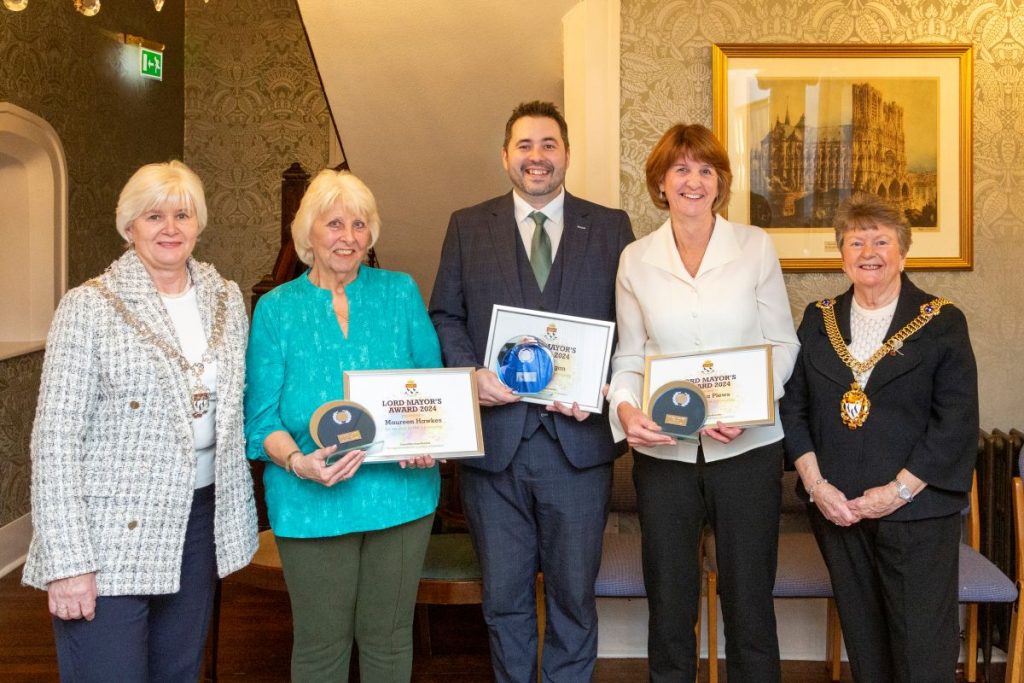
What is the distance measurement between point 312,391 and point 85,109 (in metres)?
4.45

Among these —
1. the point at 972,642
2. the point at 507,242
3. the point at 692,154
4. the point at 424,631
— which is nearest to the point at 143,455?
the point at 507,242

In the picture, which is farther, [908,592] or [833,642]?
[833,642]

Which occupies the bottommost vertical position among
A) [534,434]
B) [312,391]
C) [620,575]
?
[620,575]

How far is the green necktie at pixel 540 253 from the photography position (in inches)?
103

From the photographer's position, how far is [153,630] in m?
2.10

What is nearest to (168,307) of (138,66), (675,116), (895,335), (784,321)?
(784,321)

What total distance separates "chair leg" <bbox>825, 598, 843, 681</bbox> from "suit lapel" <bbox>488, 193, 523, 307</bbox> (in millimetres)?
1604

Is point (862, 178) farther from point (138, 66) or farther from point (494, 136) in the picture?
point (138, 66)

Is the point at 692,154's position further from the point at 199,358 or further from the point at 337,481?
the point at 199,358

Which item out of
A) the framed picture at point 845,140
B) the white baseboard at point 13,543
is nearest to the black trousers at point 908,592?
the framed picture at point 845,140

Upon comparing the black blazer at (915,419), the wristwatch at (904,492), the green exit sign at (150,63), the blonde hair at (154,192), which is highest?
the green exit sign at (150,63)

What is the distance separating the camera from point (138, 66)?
670 centimetres

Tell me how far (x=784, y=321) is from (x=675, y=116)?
1.19m

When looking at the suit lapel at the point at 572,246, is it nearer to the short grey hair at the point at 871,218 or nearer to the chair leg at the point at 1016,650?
the short grey hair at the point at 871,218
